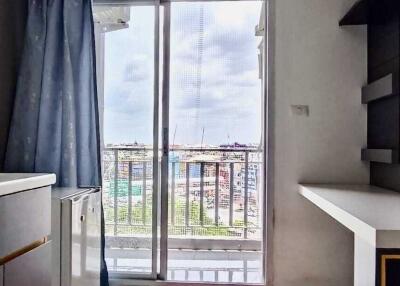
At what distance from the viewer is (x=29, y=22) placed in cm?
229

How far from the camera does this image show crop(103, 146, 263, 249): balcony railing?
2.52 meters

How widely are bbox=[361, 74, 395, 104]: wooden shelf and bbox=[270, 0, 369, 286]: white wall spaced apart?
10 cm

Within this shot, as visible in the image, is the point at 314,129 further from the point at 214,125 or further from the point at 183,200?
the point at 183,200

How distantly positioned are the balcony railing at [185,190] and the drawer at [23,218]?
3.48ft

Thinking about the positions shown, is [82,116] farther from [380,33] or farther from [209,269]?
[380,33]

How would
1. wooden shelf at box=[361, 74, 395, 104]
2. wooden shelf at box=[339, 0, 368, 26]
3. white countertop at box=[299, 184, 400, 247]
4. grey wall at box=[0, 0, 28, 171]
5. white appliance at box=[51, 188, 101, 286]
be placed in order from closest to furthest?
white countertop at box=[299, 184, 400, 247] < white appliance at box=[51, 188, 101, 286] < wooden shelf at box=[361, 74, 395, 104] < wooden shelf at box=[339, 0, 368, 26] < grey wall at box=[0, 0, 28, 171]

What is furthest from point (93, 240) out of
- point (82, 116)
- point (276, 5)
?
point (276, 5)

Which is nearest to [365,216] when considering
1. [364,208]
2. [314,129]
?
[364,208]

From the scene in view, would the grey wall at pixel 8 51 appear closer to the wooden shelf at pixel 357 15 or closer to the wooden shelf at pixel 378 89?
the wooden shelf at pixel 357 15

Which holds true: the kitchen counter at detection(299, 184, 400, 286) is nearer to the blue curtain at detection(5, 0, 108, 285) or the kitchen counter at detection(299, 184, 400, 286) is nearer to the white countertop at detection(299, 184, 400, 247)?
the white countertop at detection(299, 184, 400, 247)

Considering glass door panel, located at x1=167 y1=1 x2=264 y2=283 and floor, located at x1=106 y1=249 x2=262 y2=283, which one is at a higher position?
glass door panel, located at x1=167 y1=1 x2=264 y2=283

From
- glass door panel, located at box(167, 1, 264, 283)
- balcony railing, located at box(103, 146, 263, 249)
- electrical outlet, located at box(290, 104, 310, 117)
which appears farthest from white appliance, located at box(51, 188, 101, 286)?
electrical outlet, located at box(290, 104, 310, 117)

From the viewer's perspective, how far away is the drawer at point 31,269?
1.21 metres

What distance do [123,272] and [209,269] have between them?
2.08 feet
